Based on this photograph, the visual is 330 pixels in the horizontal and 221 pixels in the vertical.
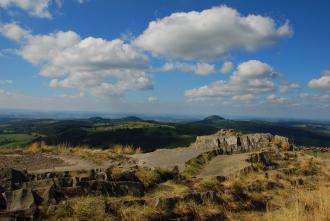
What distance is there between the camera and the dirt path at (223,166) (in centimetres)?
1831

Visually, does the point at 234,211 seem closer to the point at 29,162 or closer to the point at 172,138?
the point at 29,162

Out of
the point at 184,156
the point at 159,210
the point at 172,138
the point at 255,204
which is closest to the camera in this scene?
the point at 159,210

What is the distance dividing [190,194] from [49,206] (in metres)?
5.02

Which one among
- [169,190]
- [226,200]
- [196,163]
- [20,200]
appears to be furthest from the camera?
[196,163]

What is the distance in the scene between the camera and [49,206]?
34.3ft

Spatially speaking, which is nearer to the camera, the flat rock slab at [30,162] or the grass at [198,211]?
the grass at [198,211]

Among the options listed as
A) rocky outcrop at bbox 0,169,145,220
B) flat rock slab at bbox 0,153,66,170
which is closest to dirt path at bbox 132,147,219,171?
flat rock slab at bbox 0,153,66,170

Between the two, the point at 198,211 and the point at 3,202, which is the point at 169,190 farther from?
the point at 3,202

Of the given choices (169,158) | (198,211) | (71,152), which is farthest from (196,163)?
(71,152)

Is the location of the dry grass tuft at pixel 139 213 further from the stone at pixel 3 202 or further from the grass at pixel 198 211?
the stone at pixel 3 202

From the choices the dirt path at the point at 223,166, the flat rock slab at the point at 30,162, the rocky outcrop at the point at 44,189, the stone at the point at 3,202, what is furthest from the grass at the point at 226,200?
the flat rock slab at the point at 30,162

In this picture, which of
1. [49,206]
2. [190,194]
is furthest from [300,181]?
[49,206]

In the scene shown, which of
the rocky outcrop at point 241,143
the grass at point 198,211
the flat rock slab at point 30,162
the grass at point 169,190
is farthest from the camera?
the rocky outcrop at point 241,143

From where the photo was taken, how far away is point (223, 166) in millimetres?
19844
